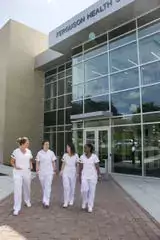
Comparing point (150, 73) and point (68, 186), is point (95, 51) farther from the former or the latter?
point (68, 186)

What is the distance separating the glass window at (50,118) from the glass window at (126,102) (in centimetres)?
782

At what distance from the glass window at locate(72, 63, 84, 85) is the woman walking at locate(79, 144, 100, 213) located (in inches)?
433

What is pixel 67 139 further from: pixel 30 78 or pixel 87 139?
pixel 30 78

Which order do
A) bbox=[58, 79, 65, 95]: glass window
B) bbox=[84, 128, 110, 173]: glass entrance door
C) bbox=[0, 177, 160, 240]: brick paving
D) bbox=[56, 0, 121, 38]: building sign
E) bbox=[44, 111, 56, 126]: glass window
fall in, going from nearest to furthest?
bbox=[0, 177, 160, 240]: brick paving
bbox=[56, 0, 121, 38]: building sign
bbox=[84, 128, 110, 173]: glass entrance door
bbox=[58, 79, 65, 95]: glass window
bbox=[44, 111, 56, 126]: glass window

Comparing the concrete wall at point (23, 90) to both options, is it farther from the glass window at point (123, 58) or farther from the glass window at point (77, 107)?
the glass window at point (123, 58)

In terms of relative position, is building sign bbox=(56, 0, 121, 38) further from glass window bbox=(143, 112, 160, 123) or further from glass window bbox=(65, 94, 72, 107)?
glass window bbox=(143, 112, 160, 123)

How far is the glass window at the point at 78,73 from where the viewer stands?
18266mm

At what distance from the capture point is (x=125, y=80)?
1534 cm

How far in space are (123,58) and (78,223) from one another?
1090 centimetres

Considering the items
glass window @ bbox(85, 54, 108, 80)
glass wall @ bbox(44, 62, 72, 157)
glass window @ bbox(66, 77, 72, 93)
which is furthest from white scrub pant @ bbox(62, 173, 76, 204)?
glass window @ bbox(66, 77, 72, 93)

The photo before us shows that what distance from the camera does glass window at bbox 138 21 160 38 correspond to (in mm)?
14135

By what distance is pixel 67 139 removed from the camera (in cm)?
2122

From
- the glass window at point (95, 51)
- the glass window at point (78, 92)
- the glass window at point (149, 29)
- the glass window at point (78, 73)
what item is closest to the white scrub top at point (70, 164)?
the glass window at point (149, 29)

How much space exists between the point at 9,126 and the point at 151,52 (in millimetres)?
11882
